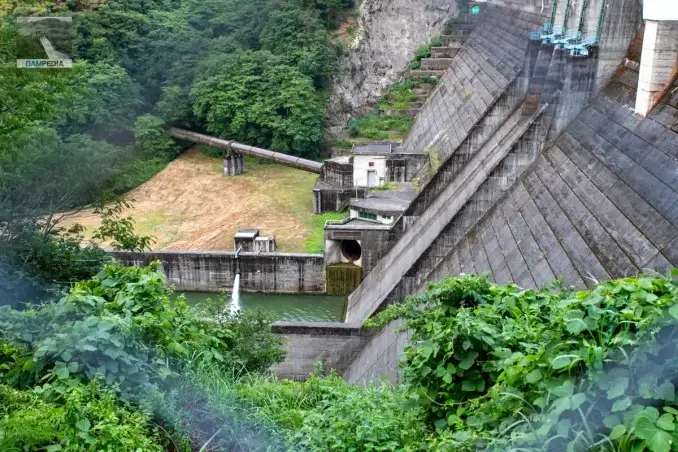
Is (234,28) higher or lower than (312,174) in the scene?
higher

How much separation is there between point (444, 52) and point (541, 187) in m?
21.5

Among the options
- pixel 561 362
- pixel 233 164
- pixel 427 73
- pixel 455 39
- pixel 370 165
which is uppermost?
pixel 455 39

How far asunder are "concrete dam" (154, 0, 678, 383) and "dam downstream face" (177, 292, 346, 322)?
549mm

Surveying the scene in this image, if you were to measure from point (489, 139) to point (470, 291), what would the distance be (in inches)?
419

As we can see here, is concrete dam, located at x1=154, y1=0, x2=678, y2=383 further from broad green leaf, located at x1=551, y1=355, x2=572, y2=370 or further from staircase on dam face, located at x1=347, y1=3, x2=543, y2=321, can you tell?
broad green leaf, located at x1=551, y1=355, x2=572, y2=370

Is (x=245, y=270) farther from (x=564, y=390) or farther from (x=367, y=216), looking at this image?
(x=564, y=390)

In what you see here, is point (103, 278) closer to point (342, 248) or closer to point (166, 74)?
point (342, 248)

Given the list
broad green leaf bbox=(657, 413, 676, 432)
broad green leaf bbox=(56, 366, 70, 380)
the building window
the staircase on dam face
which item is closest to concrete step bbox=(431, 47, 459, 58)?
the staircase on dam face

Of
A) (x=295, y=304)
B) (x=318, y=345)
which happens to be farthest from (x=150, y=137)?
(x=318, y=345)

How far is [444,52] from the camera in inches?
1191

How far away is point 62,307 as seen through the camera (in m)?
5.17

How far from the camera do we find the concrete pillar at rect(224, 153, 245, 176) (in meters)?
26.3

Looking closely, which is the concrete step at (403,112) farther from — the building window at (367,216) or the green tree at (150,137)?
the building window at (367,216)

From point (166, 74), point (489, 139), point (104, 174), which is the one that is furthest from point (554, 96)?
Answer: point (166, 74)
